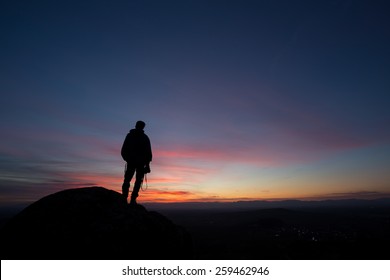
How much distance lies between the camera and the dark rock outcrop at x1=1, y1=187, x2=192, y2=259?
8.10 metres

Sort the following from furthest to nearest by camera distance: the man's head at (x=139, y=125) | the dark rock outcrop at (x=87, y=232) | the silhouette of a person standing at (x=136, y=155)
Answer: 1. the man's head at (x=139, y=125)
2. the silhouette of a person standing at (x=136, y=155)
3. the dark rock outcrop at (x=87, y=232)

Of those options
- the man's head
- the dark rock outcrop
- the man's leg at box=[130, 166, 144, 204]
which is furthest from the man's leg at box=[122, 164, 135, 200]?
the man's head

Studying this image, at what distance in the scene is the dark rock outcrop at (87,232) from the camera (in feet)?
26.6

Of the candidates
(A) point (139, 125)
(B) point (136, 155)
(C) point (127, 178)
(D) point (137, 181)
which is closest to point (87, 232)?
(C) point (127, 178)

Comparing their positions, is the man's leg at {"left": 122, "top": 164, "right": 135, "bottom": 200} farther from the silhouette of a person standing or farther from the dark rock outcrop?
the dark rock outcrop

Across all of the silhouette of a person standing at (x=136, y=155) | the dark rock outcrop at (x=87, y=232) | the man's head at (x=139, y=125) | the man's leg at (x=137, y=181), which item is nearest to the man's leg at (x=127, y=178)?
the silhouette of a person standing at (x=136, y=155)

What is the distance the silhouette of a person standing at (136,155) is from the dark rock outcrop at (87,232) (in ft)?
4.07

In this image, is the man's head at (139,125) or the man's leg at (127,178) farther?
the man's head at (139,125)

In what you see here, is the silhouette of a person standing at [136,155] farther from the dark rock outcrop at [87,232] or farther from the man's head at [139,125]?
the dark rock outcrop at [87,232]

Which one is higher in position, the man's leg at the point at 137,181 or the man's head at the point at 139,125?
the man's head at the point at 139,125

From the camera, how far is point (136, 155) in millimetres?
11547
